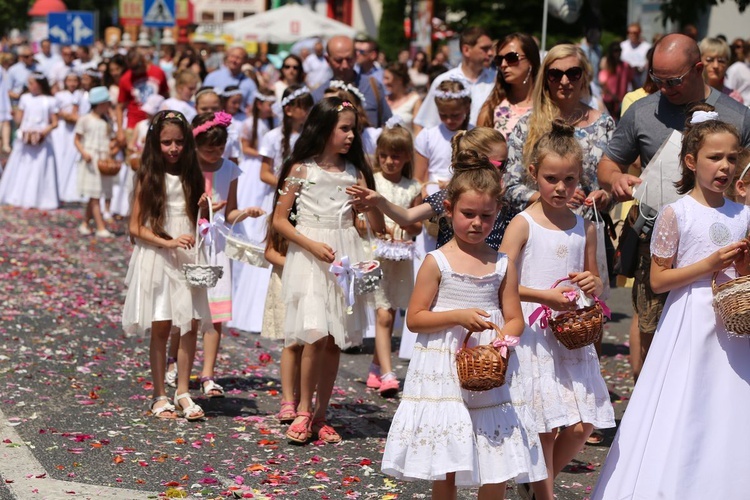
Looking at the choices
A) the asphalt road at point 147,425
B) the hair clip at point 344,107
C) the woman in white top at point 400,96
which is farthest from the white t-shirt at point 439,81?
the woman in white top at point 400,96

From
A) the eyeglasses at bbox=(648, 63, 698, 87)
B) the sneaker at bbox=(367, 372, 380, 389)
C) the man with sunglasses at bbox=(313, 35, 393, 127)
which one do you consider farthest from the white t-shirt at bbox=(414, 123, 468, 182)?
the eyeglasses at bbox=(648, 63, 698, 87)

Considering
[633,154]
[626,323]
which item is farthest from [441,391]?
[626,323]

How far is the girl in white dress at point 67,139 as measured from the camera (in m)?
19.0

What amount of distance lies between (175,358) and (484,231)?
389 centimetres

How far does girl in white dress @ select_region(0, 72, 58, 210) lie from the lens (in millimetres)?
18500

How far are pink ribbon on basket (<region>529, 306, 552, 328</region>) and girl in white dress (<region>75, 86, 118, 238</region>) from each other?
1086 cm

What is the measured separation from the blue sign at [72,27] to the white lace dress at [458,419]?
90.5ft

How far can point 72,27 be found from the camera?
31.1 meters

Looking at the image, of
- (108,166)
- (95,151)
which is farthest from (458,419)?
(95,151)

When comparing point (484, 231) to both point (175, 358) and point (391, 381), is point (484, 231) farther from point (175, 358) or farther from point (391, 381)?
point (175, 358)

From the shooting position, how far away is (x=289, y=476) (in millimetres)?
6191

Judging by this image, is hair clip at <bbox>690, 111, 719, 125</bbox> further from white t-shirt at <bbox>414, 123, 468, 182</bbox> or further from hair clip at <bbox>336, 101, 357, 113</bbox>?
white t-shirt at <bbox>414, 123, 468, 182</bbox>

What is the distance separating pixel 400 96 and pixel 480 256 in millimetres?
9175

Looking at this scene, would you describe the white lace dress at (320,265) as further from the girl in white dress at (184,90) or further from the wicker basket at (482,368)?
the girl in white dress at (184,90)
